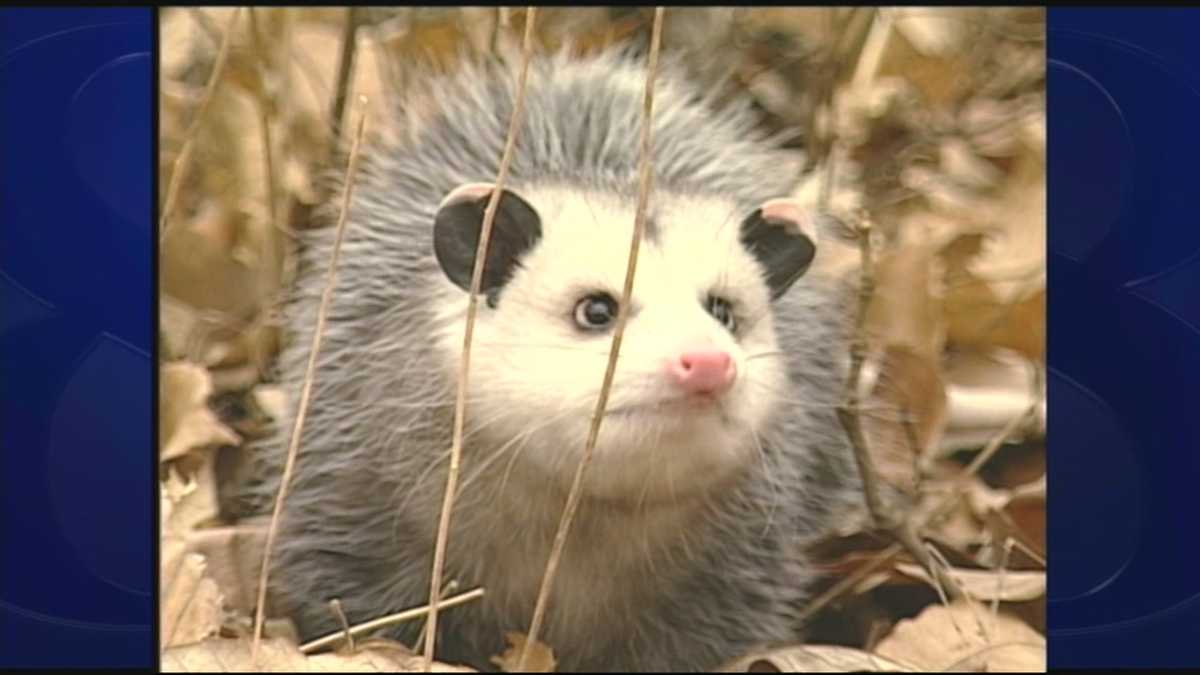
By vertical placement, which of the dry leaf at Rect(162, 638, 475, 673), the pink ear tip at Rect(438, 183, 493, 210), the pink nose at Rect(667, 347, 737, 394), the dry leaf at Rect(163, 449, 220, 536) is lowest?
the dry leaf at Rect(162, 638, 475, 673)

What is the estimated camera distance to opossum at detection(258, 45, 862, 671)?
151 cm

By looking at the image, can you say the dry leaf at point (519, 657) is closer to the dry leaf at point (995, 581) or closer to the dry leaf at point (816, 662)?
the dry leaf at point (816, 662)

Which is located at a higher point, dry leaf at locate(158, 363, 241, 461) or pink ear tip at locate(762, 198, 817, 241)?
pink ear tip at locate(762, 198, 817, 241)

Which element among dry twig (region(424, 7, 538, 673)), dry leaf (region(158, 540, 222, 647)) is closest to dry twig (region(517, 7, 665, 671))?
dry twig (region(424, 7, 538, 673))

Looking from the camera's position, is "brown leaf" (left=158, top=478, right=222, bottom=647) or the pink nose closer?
the pink nose

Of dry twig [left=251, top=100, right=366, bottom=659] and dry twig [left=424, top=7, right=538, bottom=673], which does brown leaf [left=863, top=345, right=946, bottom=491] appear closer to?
dry twig [left=424, top=7, right=538, bottom=673]

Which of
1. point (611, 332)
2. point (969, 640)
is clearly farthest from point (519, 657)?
point (969, 640)

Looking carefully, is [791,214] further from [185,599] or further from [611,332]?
[185,599]

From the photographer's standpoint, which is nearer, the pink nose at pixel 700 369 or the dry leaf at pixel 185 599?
the pink nose at pixel 700 369

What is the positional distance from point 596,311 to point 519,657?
393 millimetres
